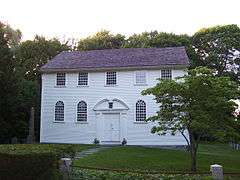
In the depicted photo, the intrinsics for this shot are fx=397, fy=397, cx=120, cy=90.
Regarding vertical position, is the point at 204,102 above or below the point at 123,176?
above

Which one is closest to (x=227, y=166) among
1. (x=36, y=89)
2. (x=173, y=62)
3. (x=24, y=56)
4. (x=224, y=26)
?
(x=173, y=62)

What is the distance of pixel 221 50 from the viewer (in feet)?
172

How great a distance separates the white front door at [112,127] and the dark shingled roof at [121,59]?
453cm

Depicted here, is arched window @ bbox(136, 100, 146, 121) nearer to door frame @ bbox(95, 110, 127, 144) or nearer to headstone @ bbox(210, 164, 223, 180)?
door frame @ bbox(95, 110, 127, 144)

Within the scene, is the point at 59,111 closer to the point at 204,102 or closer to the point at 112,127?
the point at 112,127

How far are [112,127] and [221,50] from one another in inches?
927

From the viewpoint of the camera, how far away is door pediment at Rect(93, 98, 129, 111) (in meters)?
35.3

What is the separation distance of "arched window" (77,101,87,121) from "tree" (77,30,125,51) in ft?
82.0

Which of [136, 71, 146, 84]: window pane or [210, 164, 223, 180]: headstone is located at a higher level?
[136, 71, 146, 84]: window pane

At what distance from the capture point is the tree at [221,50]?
170 feet

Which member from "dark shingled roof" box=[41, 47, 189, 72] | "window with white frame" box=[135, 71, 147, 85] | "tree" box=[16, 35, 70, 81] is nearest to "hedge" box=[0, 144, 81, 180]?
"window with white frame" box=[135, 71, 147, 85]

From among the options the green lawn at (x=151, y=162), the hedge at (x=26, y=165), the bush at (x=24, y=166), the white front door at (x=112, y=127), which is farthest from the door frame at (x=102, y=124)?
the bush at (x=24, y=166)

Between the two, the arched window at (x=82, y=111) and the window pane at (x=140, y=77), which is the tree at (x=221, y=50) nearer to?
the window pane at (x=140, y=77)

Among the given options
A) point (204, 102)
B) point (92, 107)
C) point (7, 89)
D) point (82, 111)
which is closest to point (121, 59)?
point (92, 107)
